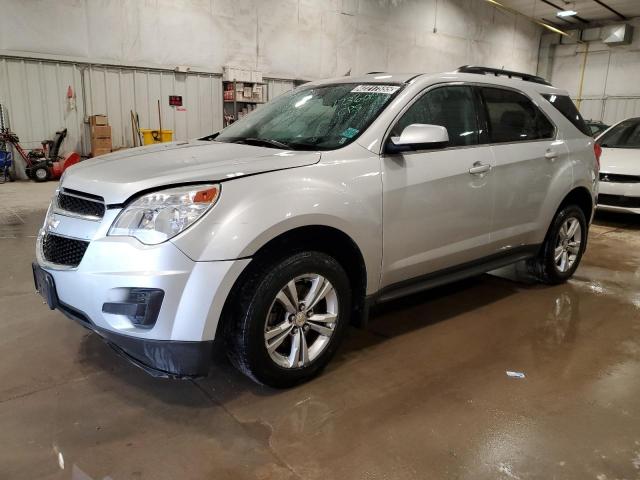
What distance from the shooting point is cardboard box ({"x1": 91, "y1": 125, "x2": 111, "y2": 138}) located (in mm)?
10211

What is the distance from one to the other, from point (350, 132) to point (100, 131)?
29.2 ft

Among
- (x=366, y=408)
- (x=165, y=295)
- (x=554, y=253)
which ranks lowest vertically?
(x=366, y=408)

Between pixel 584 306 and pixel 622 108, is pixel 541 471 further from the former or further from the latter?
pixel 622 108

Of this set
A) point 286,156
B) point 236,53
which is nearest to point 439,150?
point 286,156

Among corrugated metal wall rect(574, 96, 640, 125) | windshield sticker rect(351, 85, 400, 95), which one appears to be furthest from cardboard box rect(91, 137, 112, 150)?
corrugated metal wall rect(574, 96, 640, 125)

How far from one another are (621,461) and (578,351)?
3.58 feet

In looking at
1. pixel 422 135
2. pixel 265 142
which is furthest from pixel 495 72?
pixel 265 142

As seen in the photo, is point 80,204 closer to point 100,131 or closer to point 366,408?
point 366,408

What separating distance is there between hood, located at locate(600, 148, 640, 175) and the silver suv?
3.75 meters

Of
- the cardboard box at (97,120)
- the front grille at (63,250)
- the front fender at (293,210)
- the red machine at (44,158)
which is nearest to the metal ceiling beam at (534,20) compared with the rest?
the cardboard box at (97,120)

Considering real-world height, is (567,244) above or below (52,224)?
below

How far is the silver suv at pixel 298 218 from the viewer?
2.10 metres

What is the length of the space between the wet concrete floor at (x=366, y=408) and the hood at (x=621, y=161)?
3.94 m

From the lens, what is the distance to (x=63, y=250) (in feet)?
7.66
